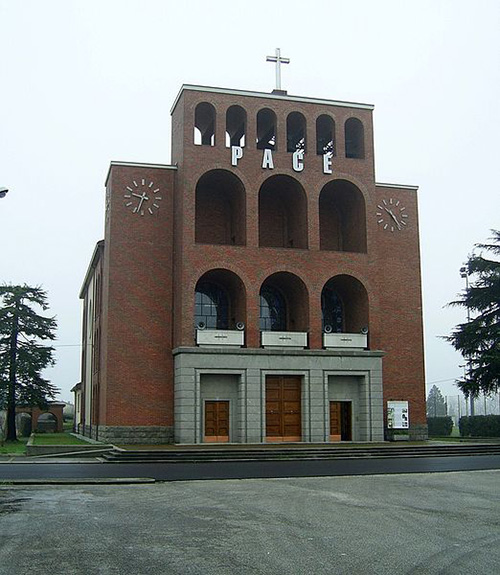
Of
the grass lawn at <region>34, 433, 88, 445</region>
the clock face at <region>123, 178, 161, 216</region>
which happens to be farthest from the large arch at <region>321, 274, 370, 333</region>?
the grass lawn at <region>34, 433, 88, 445</region>

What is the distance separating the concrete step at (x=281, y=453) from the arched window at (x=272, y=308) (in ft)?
31.5

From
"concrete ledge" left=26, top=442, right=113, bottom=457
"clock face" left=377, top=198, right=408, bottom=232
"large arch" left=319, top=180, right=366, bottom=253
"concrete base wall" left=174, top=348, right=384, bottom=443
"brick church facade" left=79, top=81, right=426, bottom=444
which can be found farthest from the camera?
"clock face" left=377, top=198, right=408, bottom=232

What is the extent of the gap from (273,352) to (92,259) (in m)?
18.0

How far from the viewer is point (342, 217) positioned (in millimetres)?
44500

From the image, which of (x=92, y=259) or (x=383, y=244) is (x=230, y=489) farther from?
(x=92, y=259)

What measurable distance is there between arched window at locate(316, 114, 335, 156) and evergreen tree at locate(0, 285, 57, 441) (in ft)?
69.4

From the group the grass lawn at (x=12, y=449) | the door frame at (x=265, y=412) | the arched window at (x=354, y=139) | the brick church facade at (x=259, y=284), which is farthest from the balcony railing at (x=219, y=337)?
the arched window at (x=354, y=139)

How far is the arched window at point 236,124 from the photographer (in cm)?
4116

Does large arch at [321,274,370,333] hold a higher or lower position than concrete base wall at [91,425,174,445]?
higher

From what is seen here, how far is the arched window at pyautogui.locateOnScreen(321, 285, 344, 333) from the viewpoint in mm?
43312

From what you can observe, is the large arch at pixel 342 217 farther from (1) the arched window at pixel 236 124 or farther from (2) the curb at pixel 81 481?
(2) the curb at pixel 81 481

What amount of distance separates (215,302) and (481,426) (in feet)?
68.8

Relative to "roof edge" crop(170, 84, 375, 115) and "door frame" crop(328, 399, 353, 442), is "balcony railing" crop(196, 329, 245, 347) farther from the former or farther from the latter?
"roof edge" crop(170, 84, 375, 115)

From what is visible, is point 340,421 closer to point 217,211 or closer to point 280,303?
point 280,303
